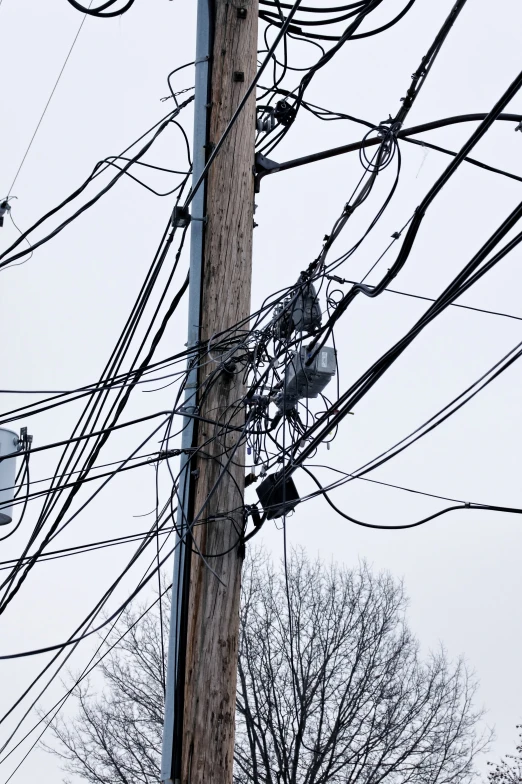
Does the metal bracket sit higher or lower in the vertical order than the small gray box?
higher

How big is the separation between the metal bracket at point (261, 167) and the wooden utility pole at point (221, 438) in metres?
0.11

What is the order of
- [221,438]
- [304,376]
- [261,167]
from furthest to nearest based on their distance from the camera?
[261,167] < [304,376] < [221,438]

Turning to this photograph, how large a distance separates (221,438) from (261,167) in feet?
4.78

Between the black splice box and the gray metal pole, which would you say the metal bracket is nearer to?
the gray metal pole

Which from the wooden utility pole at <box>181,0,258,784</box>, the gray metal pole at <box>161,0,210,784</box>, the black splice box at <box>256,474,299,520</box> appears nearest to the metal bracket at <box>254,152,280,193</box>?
the wooden utility pole at <box>181,0,258,784</box>

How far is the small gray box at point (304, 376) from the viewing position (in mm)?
4598

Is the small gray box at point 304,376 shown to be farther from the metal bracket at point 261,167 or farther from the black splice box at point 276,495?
the metal bracket at point 261,167

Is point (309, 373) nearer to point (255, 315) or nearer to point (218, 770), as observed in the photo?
point (255, 315)

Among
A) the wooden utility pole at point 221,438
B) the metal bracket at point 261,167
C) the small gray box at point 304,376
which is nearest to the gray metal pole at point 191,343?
the wooden utility pole at point 221,438

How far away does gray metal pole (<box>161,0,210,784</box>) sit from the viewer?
4078mm

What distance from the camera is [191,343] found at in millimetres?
4648

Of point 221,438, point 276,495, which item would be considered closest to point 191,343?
point 221,438

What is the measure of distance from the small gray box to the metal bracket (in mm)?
980

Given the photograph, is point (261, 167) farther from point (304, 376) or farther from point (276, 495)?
point (276, 495)
